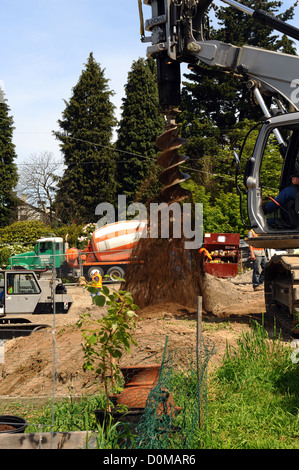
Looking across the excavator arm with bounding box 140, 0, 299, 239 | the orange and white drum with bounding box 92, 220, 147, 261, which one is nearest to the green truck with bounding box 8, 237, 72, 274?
Result: the orange and white drum with bounding box 92, 220, 147, 261

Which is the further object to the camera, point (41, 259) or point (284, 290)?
point (41, 259)

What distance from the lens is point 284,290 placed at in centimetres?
984

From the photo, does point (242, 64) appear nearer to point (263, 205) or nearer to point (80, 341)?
point (263, 205)

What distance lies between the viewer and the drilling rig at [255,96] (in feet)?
25.5

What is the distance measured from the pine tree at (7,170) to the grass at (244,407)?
123 ft

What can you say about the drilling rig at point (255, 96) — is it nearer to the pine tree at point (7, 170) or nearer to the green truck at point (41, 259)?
the green truck at point (41, 259)

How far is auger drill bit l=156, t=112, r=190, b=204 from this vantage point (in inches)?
408

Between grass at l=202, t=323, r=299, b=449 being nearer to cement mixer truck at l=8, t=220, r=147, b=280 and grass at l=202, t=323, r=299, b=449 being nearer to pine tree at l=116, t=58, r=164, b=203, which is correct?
cement mixer truck at l=8, t=220, r=147, b=280

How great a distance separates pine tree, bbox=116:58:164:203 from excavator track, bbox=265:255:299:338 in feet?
97.5

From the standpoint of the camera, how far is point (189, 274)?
37.6 ft

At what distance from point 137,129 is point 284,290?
1282 inches

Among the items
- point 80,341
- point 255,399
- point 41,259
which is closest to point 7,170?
point 41,259

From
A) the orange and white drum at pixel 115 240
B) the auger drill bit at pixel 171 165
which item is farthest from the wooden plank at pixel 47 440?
the orange and white drum at pixel 115 240

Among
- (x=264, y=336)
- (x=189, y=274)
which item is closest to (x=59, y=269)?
(x=189, y=274)
